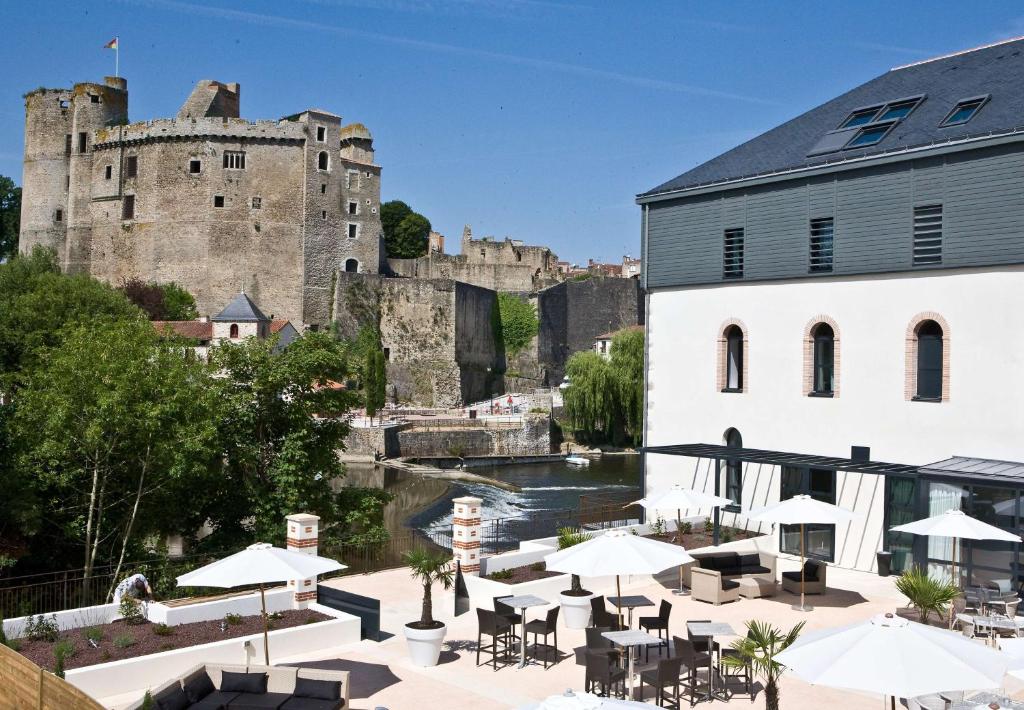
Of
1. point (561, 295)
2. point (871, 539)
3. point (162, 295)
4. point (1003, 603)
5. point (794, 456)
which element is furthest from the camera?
point (561, 295)

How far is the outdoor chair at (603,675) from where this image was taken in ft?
31.9

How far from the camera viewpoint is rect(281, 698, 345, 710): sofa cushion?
8758mm

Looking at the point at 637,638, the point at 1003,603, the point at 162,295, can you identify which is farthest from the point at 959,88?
the point at 162,295

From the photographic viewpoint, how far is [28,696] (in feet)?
29.3

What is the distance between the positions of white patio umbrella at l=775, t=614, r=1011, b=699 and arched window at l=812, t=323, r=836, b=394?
1253cm

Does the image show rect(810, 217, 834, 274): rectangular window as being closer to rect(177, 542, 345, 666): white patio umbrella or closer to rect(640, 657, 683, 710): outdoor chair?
rect(640, 657, 683, 710): outdoor chair

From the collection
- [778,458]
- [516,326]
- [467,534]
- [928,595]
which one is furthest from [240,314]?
[928,595]

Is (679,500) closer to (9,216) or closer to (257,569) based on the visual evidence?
(257,569)

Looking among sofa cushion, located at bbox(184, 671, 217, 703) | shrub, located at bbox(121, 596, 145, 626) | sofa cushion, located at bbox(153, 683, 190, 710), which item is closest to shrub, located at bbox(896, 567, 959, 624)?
sofa cushion, located at bbox(184, 671, 217, 703)

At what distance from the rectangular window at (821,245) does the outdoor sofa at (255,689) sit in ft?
44.5

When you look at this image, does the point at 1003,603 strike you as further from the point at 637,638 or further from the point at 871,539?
the point at 637,638

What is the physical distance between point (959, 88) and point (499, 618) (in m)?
14.8

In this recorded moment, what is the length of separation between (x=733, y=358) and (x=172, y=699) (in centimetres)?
1540

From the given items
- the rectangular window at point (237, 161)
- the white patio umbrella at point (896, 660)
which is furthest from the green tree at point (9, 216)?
the white patio umbrella at point (896, 660)
